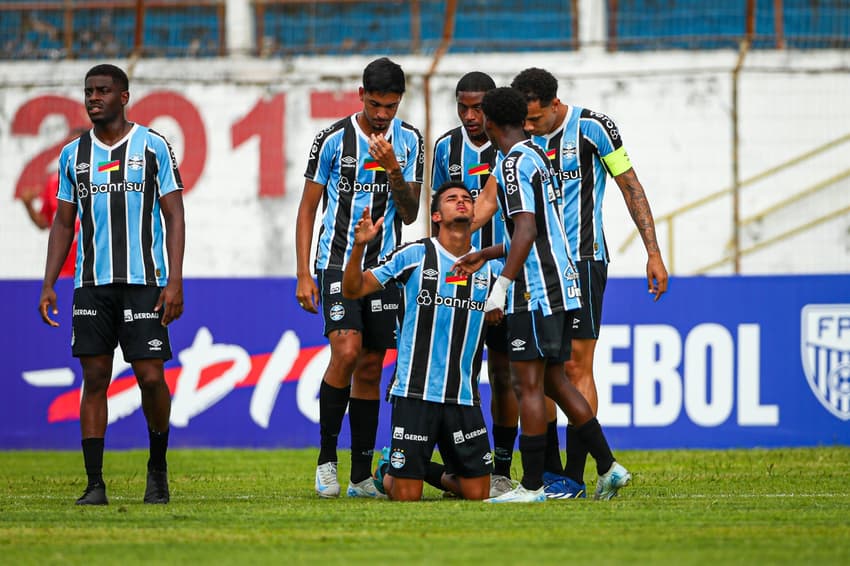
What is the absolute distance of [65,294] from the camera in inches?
455

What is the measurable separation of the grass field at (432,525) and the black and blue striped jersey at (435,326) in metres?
0.60

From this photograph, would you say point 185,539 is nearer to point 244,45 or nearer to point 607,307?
point 607,307

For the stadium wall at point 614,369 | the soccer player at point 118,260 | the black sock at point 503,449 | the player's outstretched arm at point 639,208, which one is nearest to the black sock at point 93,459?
the soccer player at point 118,260

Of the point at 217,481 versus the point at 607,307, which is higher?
the point at 607,307

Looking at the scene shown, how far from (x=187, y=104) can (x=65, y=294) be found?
16.3ft

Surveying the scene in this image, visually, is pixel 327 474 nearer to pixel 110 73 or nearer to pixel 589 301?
pixel 589 301

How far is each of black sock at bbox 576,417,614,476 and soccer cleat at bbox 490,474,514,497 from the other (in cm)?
80

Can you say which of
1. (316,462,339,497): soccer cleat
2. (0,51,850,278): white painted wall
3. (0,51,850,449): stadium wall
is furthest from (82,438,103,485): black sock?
(0,51,850,278): white painted wall

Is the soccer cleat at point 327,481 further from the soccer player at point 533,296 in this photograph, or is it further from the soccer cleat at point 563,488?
the soccer cleat at point 563,488

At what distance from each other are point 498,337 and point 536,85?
1448 mm

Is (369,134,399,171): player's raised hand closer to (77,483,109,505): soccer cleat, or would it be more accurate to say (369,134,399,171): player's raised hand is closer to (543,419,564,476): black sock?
(543,419,564,476): black sock

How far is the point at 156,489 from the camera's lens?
709 centimetres

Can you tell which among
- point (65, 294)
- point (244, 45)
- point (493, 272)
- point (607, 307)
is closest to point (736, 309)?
point (607, 307)

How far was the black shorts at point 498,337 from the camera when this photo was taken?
7.79 m
